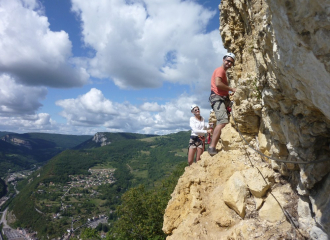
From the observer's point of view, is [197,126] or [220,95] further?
[197,126]

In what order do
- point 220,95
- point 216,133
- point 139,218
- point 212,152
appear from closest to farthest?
point 220,95
point 216,133
point 212,152
point 139,218

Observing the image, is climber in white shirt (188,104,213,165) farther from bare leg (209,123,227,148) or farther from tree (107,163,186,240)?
tree (107,163,186,240)

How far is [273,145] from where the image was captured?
5.37m

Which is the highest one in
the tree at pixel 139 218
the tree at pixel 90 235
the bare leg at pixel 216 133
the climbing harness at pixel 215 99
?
the climbing harness at pixel 215 99

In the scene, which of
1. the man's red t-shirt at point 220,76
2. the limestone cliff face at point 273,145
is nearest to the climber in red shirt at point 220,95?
the man's red t-shirt at point 220,76

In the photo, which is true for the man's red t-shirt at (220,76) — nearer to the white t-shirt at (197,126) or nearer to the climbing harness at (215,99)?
the climbing harness at (215,99)

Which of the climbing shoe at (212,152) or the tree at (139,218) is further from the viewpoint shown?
the tree at (139,218)

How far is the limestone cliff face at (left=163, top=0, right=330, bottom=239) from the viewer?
116 inches

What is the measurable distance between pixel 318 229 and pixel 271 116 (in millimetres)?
2558

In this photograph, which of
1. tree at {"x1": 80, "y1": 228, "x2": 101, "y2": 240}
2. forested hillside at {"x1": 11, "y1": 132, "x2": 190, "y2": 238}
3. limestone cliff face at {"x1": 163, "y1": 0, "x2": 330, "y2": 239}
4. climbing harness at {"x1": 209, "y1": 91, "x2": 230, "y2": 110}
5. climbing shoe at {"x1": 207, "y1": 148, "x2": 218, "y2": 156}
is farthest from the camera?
forested hillside at {"x1": 11, "y1": 132, "x2": 190, "y2": 238}

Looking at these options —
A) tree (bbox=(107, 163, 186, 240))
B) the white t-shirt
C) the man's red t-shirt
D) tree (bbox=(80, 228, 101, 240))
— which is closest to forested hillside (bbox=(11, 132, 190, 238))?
tree (bbox=(107, 163, 186, 240))

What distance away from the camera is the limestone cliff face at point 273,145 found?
116 inches

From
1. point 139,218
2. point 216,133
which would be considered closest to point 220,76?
point 216,133

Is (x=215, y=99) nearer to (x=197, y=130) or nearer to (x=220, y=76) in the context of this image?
(x=220, y=76)
